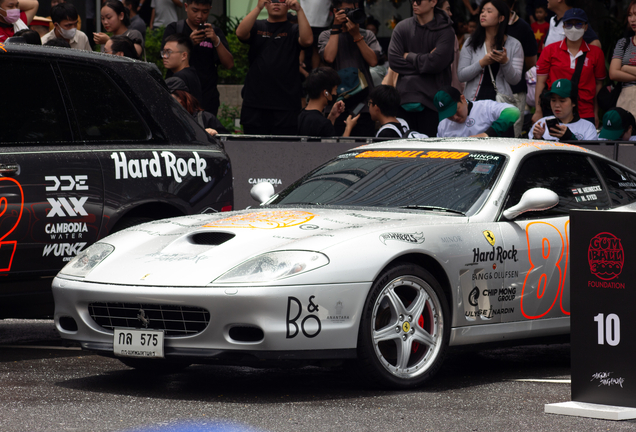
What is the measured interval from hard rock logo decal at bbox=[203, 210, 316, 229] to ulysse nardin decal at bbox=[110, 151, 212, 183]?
41.3 inches

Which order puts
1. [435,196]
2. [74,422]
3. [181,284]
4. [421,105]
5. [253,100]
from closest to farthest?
[74,422] < [181,284] < [435,196] < [421,105] < [253,100]

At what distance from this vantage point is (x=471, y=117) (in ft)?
32.0

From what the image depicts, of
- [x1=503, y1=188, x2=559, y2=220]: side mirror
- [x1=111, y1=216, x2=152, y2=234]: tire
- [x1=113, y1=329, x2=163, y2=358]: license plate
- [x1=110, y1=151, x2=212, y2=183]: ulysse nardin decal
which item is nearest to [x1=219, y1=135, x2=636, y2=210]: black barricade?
[x1=110, y1=151, x2=212, y2=183]: ulysse nardin decal

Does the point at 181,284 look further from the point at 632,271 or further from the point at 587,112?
the point at 587,112

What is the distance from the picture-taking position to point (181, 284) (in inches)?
196

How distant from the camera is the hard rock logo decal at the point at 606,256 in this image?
457 cm

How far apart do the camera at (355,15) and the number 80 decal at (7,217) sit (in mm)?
5715

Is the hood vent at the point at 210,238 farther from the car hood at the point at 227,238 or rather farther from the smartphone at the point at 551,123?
the smartphone at the point at 551,123

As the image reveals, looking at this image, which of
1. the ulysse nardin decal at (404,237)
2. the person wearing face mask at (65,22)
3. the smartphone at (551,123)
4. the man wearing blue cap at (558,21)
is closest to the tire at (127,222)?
the ulysse nardin decal at (404,237)

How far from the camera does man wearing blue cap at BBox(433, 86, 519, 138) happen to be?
9.56m

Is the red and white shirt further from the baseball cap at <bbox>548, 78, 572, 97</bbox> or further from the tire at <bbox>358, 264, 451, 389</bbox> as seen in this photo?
the tire at <bbox>358, 264, 451, 389</bbox>

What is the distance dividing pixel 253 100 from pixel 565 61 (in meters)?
3.44

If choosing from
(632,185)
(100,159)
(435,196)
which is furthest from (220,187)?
(632,185)

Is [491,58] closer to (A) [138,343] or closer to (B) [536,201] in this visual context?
Answer: (B) [536,201]
